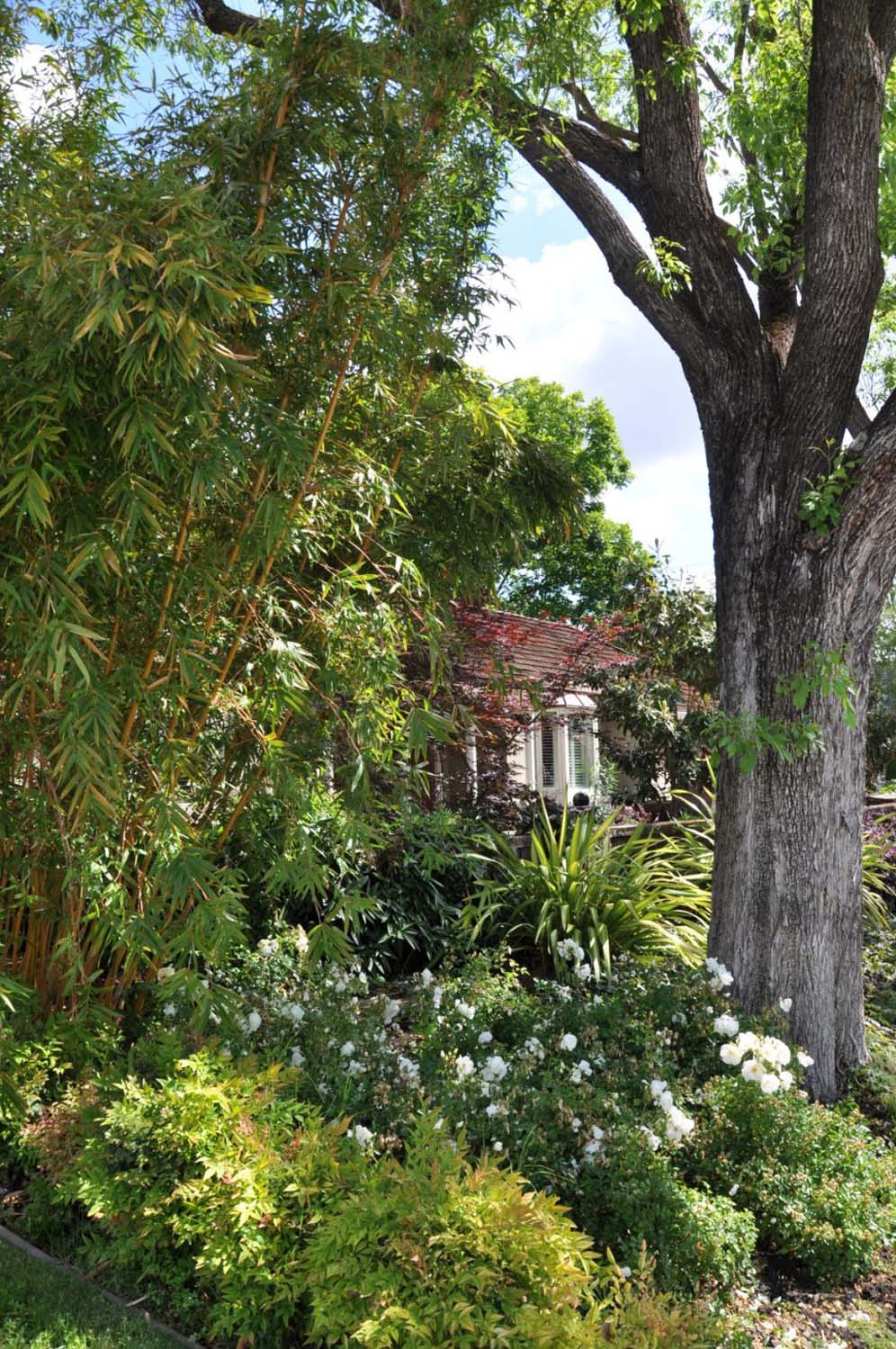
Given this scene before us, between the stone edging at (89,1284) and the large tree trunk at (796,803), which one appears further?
the large tree trunk at (796,803)

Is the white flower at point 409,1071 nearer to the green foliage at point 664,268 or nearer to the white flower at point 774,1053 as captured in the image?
the white flower at point 774,1053

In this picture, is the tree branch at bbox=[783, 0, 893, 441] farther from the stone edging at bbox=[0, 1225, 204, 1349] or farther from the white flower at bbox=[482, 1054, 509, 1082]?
the stone edging at bbox=[0, 1225, 204, 1349]

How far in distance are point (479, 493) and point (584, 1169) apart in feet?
10.0

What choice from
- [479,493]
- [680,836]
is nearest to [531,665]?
[680,836]

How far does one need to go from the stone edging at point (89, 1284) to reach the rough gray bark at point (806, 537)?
8.87ft

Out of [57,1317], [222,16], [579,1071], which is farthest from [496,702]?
[57,1317]

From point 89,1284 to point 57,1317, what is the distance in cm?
28

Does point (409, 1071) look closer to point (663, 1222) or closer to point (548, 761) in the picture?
point (663, 1222)

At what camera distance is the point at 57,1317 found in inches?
105

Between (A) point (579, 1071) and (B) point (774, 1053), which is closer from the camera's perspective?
(B) point (774, 1053)

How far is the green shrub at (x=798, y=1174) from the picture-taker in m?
3.20

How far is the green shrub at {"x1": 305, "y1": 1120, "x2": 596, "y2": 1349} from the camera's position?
86.3 inches

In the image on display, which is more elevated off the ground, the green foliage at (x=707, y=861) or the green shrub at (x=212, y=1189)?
the green foliage at (x=707, y=861)

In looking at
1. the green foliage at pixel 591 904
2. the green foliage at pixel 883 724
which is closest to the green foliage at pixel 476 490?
the green foliage at pixel 591 904
